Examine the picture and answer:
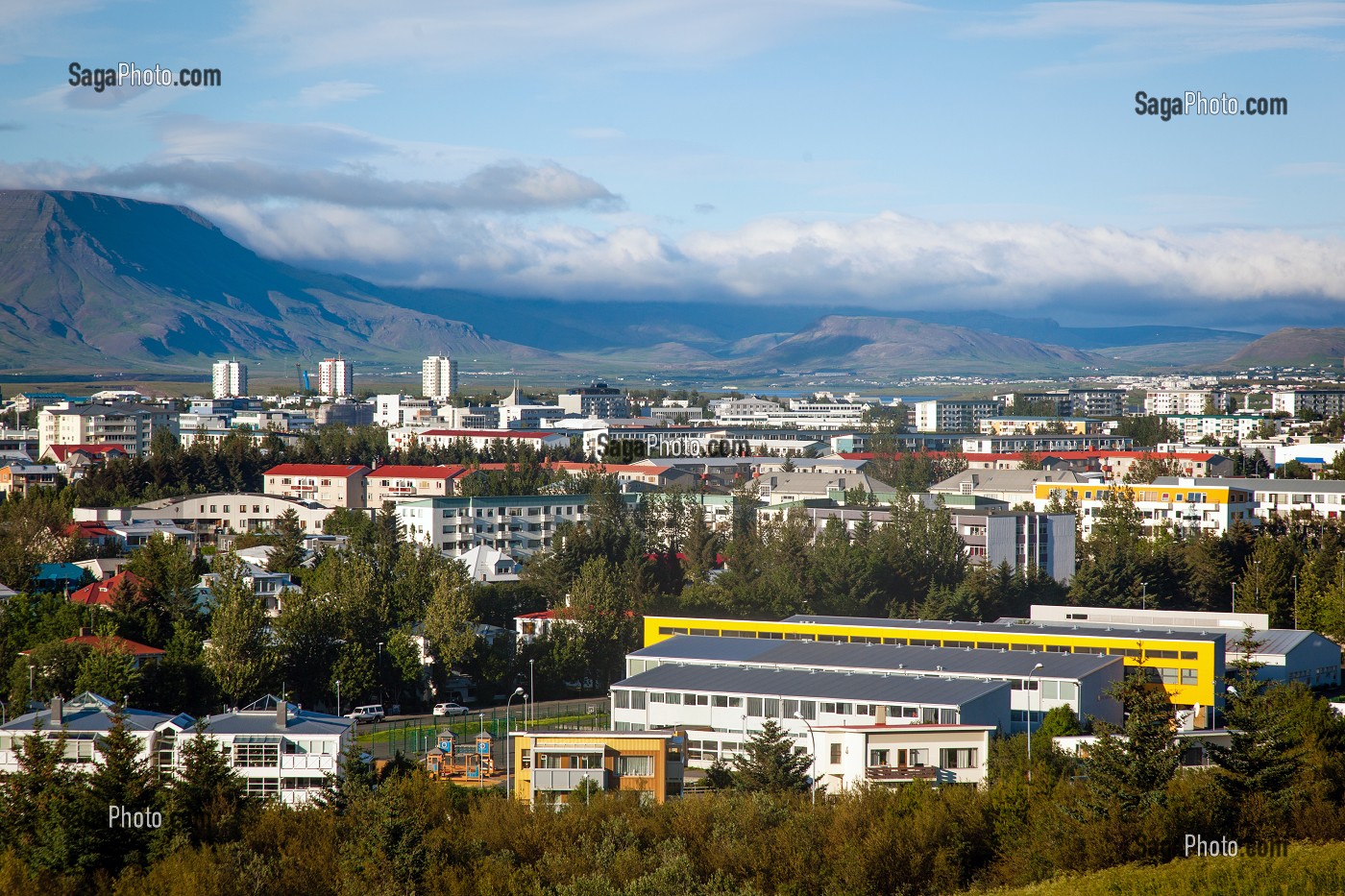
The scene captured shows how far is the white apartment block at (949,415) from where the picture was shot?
108562 mm

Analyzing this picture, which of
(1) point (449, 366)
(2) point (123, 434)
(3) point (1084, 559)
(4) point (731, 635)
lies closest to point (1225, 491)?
(3) point (1084, 559)

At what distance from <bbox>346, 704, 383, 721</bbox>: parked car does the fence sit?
290 mm

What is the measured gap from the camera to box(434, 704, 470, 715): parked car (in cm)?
2827

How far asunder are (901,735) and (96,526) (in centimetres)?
2997

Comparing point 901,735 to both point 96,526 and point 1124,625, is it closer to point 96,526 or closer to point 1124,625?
point 1124,625

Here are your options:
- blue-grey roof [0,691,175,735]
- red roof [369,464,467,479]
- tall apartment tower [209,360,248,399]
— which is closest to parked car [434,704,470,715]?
blue-grey roof [0,691,175,735]

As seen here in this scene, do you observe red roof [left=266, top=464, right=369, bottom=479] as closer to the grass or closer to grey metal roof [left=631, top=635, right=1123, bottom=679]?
grey metal roof [left=631, top=635, right=1123, bottom=679]

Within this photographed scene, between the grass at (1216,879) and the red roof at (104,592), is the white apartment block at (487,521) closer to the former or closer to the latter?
the red roof at (104,592)

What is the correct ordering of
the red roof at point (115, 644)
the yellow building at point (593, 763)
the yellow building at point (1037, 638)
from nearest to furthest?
the yellow building at point (593, 763) < the yellow building at point (1037, 638) < the red roof at point (115, 644)

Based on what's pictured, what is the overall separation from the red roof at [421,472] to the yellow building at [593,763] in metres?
36.4

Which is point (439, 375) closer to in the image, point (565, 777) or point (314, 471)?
point (314, 471)

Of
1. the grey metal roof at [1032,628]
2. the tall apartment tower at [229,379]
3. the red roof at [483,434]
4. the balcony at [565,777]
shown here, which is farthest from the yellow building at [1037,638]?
the tall apartment tower at [229,379]

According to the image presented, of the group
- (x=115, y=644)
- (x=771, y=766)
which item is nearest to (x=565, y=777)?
(x=771, y=766)

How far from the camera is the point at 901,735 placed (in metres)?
20.2
